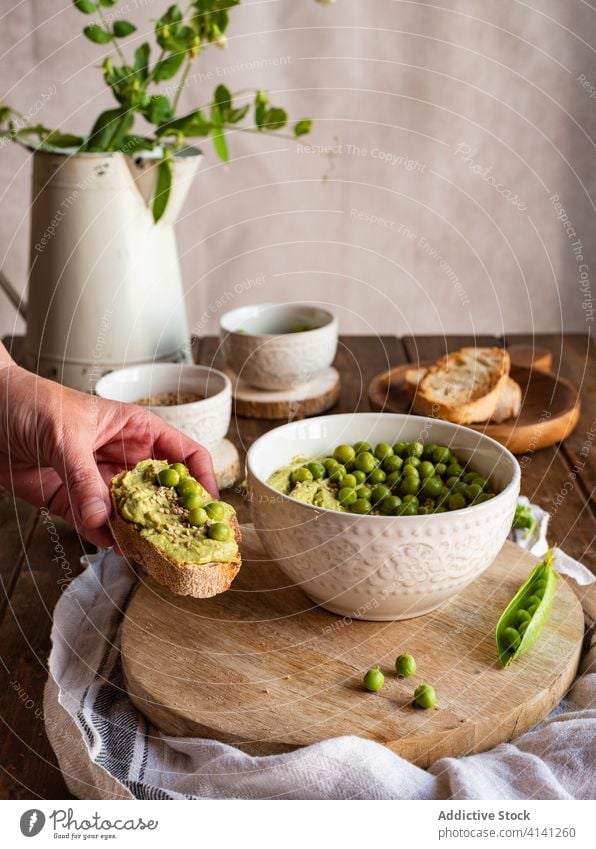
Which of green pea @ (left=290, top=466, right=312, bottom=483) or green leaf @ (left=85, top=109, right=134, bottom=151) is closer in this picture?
green pea @ (left=290, top=466, right=312, bottom=483)

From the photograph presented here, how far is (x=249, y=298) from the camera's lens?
3477mm

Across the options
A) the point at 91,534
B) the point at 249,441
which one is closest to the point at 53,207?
the point at 249,441

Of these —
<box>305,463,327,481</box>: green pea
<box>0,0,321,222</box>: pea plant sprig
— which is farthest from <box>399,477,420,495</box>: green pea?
<box>0,0,321,222</box>: pea plant sprig

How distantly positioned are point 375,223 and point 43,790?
2687mm

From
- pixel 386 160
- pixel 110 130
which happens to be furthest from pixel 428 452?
pixel 386 160

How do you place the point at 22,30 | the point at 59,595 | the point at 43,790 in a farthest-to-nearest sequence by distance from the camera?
the point at 22,30 < the point at 59,595 < the point at 43,790

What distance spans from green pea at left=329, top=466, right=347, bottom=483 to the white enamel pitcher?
70 centimetres

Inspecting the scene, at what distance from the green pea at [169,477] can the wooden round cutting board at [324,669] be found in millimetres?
159

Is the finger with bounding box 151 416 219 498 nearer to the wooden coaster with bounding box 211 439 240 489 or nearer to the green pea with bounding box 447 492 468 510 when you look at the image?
the wooden coaster with bounding box 211 439 240 489

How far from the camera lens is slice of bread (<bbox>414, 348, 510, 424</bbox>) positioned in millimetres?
1716

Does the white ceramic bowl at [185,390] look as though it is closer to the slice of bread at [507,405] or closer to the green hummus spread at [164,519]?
the green hummus spread at [164,519]

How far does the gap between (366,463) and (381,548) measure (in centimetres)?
24

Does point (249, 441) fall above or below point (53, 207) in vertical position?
below

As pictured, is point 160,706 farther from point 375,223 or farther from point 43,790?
point 375,223
